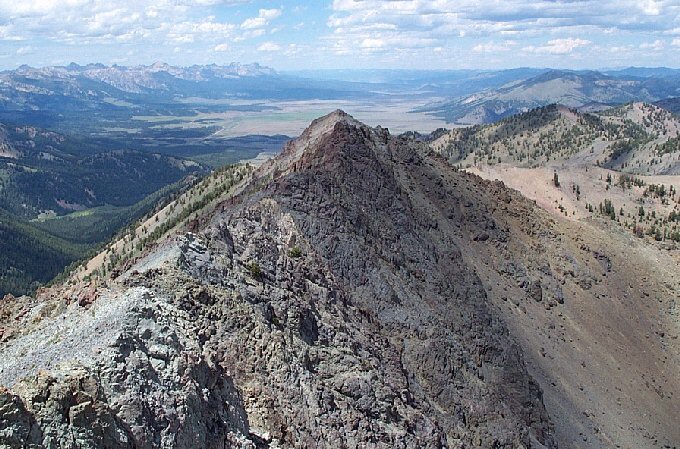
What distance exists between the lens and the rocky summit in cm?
1692

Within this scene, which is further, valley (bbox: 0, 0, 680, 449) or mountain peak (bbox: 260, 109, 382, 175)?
mountain peak (bbox: 260, 109, 382, 175)

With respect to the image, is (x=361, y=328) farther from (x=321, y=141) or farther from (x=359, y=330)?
(x=321, y=141)

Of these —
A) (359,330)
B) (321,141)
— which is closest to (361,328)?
(359,330)

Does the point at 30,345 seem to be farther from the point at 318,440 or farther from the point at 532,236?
the point at 532,236

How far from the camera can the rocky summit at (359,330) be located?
55.5ft

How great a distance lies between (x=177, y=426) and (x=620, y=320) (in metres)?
53.6

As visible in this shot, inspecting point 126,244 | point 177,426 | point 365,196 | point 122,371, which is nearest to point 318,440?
point 177,426

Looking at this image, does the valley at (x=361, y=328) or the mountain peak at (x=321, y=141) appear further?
the mountain peak at (x=321, y=141)

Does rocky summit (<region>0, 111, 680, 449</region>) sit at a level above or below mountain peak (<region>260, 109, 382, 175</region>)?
below

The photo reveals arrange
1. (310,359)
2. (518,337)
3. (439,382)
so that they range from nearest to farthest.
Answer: (310,359)
(439,382)
(518,337)

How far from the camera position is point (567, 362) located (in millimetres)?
49031

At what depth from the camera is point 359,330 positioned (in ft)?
101

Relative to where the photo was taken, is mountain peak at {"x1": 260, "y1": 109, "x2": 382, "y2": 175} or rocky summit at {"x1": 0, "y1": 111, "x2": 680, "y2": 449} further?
mountain peak at {"x1": 260, "y1": 109, "x2": 382, "y2": 175}

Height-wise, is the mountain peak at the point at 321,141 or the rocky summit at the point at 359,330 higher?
the mountain peak at the point at 321,141
